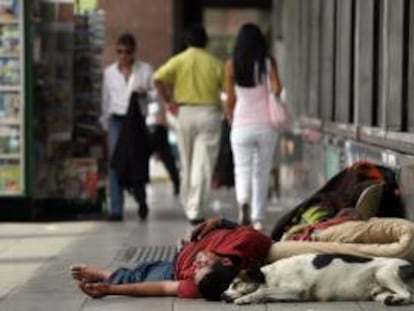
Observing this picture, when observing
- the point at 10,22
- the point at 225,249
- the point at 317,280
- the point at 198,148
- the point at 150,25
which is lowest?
the point at 317,280

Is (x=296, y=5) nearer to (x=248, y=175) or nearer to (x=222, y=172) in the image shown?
(x=222, y=172)

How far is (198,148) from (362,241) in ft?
13.8

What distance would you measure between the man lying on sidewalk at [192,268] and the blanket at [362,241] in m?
0.16

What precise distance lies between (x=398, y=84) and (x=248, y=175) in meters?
2.00

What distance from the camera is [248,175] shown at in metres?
10.0

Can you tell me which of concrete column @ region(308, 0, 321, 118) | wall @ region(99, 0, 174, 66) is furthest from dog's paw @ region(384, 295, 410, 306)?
wall @ region(99, 0, 174, 66)

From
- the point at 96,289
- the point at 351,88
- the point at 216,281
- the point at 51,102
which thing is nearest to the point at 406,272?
the point at 216,281

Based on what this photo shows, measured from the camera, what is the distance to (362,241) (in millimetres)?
6723

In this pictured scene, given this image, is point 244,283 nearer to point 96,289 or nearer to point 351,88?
point 96,289

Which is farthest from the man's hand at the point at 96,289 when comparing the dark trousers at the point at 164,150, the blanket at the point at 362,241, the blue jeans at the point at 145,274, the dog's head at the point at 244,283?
the dark trousers at the point at 164,150

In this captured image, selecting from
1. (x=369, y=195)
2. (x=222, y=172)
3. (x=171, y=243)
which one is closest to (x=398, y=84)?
(x=369, y=195)

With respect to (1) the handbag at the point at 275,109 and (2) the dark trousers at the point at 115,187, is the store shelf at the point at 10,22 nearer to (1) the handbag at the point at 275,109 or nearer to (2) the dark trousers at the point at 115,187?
(2) the dark trousers at the point at 115,187

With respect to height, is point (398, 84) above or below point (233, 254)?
above

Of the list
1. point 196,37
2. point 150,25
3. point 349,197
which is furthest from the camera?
point 150,25
